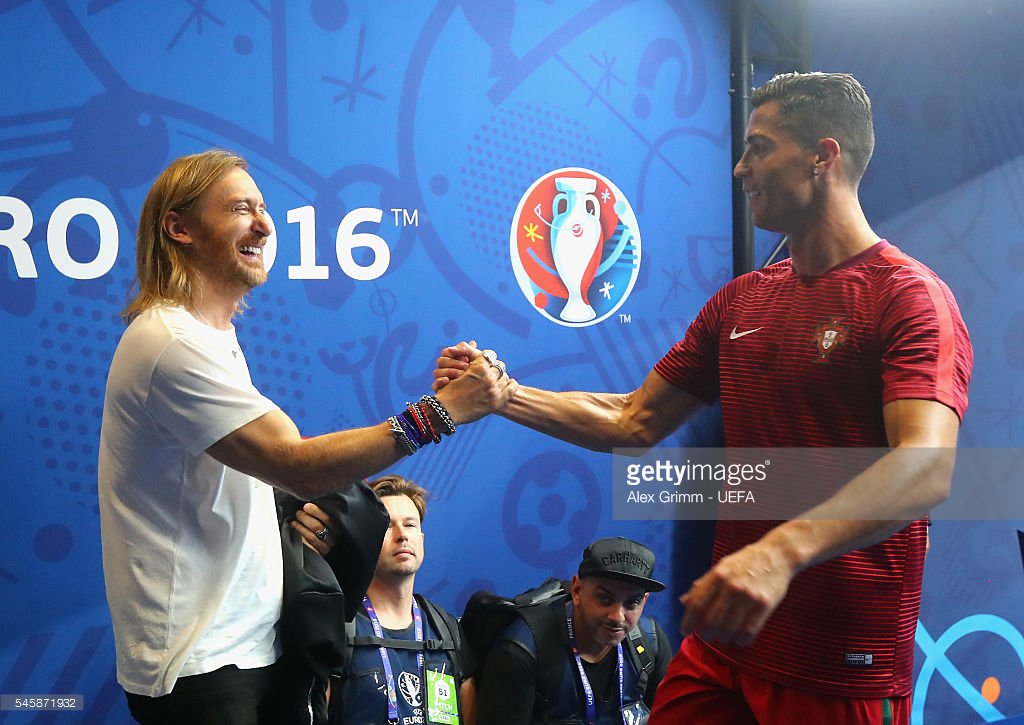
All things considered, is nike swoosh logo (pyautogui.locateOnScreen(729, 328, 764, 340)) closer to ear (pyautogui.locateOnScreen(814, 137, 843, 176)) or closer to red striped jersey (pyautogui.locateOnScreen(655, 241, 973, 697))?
red striped jersey (pyautogui.locateOnScreen(655, 241, 973, 697))

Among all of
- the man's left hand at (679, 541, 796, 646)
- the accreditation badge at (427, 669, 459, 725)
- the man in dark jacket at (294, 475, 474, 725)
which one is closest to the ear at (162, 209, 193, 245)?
the man's left hand at (679, 541, 796, 646)

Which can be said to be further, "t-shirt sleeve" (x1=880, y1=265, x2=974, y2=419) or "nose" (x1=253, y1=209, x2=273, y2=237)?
"nose" (x1=253, y1=209, x2=273, y2=237)

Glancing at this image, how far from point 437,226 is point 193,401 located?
217cm

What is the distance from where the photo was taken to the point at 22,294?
346cm

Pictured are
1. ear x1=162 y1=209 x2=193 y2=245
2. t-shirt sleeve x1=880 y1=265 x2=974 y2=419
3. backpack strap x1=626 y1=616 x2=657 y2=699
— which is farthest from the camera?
backpack strap x1=626 y1=616 x2=657 y2=699

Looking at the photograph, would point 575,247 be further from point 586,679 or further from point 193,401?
point 193,401

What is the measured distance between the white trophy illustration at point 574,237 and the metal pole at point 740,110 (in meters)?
0.67

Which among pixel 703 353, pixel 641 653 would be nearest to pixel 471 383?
pixel 703 353

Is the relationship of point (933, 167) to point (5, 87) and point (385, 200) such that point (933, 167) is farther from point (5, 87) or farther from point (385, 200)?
point (5, 87)

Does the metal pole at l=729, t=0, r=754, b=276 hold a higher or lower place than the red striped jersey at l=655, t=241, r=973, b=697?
higher

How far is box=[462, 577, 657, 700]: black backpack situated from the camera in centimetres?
338

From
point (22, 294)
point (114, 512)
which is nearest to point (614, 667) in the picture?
point (114, 512)

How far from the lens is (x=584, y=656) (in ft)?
11.4

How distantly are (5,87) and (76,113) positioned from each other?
231 millimetres
